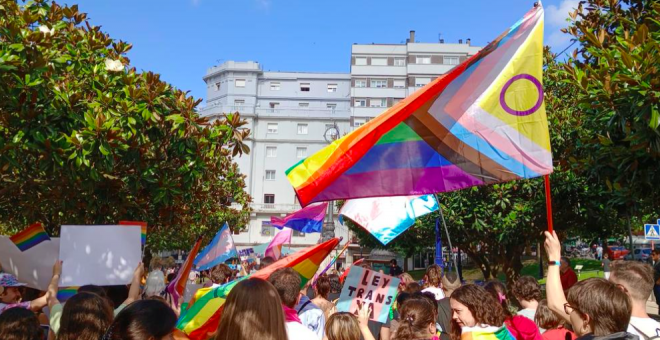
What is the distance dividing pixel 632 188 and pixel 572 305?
5942mm

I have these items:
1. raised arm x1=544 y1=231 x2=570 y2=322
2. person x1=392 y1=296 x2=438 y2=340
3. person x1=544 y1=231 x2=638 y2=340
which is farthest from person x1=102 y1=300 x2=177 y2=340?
raised arm x1=544 y1=231 x2=570 y2=322

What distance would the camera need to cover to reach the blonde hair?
486 centimetres

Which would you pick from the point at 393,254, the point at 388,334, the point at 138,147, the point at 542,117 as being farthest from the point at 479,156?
the point at 393,254

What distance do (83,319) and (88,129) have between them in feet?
14.9

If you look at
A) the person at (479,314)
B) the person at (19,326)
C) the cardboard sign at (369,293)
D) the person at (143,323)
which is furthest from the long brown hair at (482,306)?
the person at (19,326)

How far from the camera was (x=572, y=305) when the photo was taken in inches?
141

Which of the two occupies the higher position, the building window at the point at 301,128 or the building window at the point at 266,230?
the building window at the point at 301,128

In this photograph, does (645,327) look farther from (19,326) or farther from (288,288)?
(19,326)

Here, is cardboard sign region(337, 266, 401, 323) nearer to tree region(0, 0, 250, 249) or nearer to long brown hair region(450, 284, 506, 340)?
long brown hair region(450, 284, 506, 340)

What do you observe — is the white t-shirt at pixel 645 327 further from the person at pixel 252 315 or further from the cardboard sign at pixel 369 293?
the cardboard sign at pixel 369 293

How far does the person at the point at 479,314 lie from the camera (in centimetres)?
413

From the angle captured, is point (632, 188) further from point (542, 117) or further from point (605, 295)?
point (605, 295)

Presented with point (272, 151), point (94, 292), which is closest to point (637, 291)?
point (94, 292)

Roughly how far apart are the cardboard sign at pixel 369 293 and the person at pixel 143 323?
10.2 feet
